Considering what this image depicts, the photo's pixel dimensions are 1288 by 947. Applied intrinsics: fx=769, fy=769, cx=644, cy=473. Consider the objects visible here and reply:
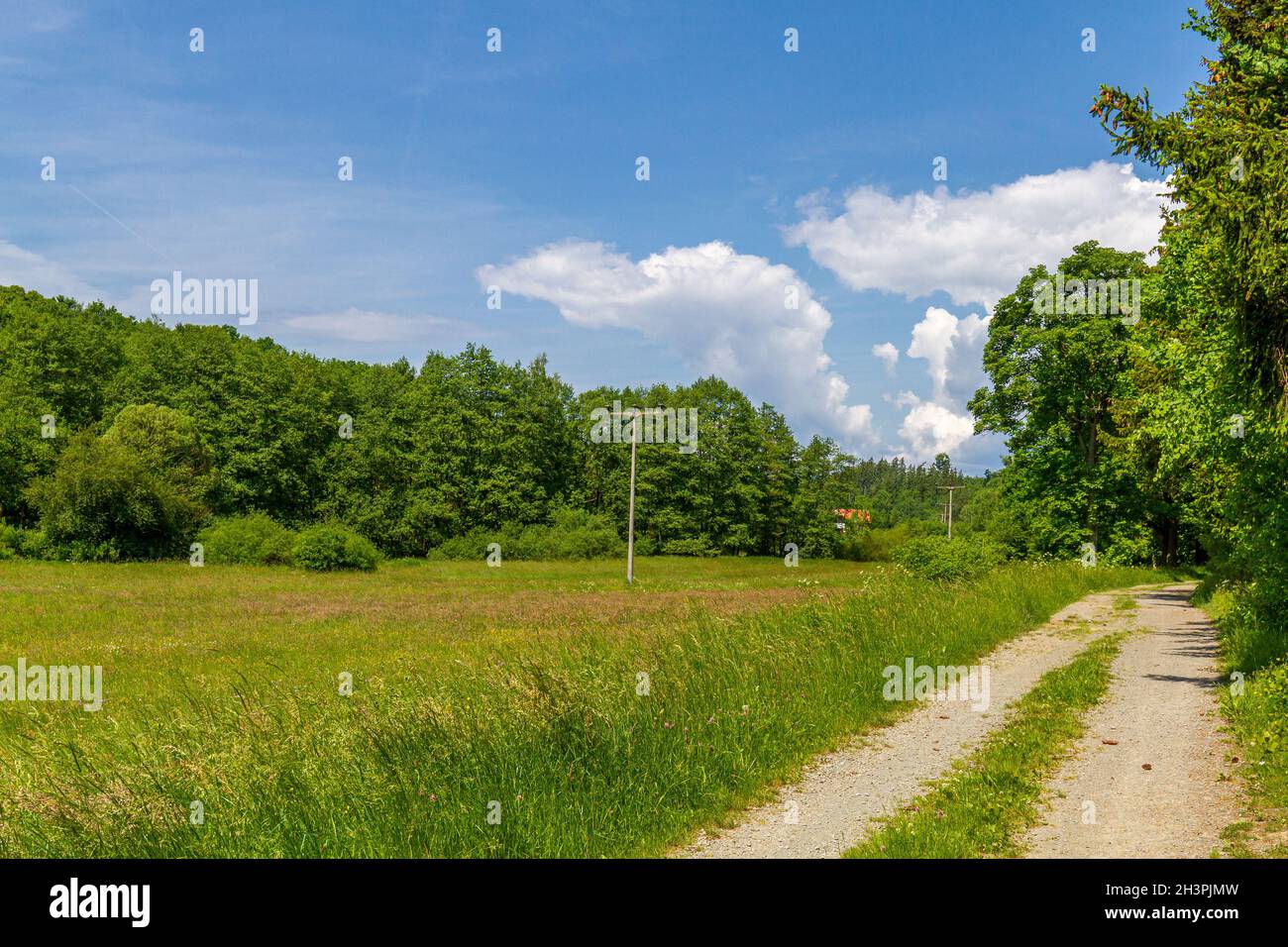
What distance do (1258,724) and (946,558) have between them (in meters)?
14.3

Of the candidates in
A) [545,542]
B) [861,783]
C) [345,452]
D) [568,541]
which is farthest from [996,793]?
[345,452]

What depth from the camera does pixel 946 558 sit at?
2284 centimetres

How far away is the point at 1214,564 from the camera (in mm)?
23734

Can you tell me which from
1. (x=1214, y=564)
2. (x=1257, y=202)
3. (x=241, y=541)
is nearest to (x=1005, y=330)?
(x=1214, y=564)

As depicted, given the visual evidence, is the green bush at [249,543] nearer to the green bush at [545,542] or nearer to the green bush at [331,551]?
the green bush at [331,551]

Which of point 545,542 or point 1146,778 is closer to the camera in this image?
point 1146,778

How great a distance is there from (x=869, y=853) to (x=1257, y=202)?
328 inches

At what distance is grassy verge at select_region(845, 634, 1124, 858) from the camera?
5648 millimetres

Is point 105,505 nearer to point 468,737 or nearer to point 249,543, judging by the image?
point 249,543

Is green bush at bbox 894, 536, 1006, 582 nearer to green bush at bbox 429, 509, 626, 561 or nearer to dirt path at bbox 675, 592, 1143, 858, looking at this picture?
dirt path at bbox 675, 592, 1143, 858

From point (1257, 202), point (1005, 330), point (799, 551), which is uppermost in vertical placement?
point (1005, 330)

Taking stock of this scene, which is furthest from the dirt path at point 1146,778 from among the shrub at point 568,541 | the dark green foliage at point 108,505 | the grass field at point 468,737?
the dark green foliage at point 108,505

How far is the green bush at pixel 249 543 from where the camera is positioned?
153ft
